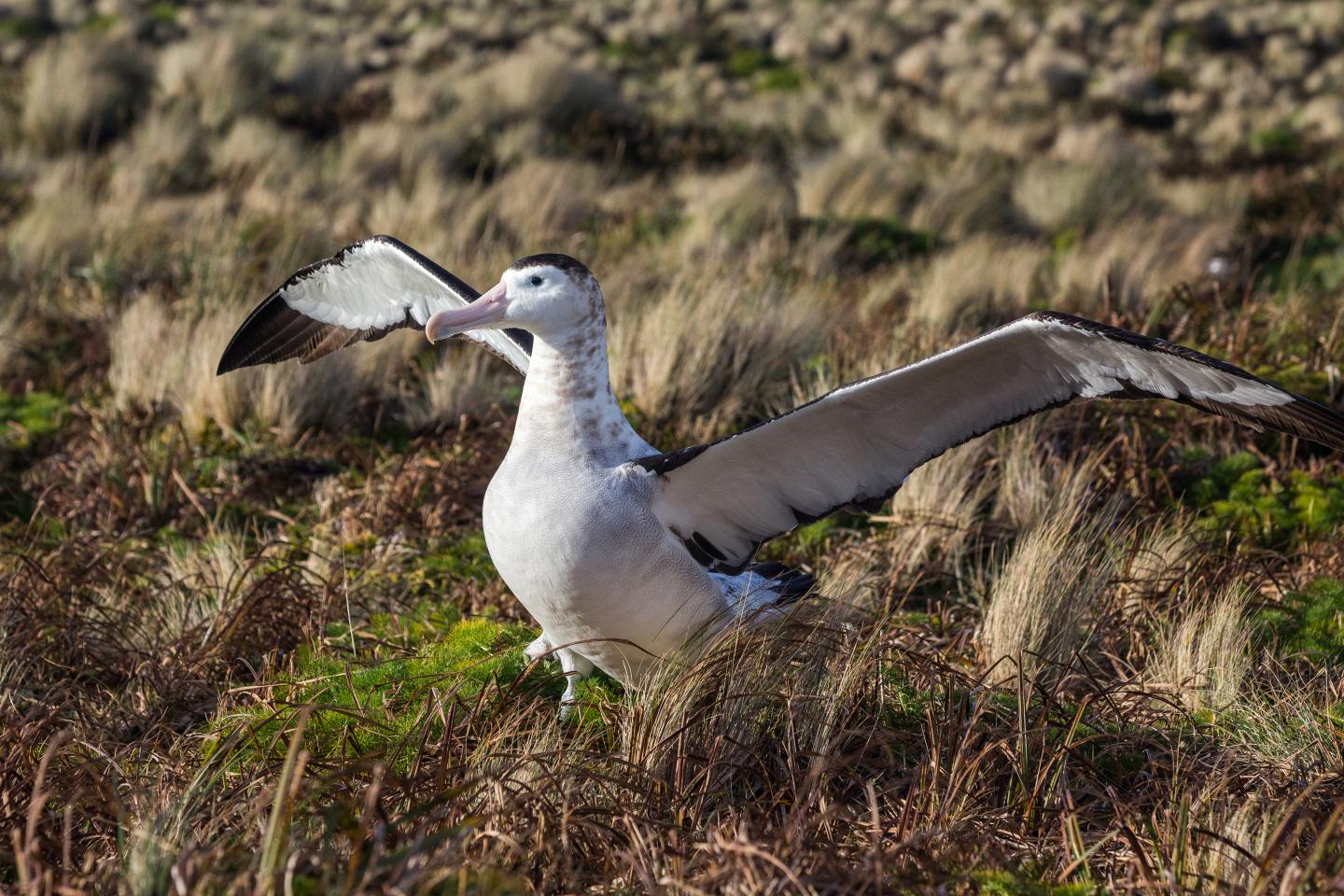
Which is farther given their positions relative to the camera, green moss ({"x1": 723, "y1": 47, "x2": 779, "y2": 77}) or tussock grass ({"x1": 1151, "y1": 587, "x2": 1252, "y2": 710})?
green moss ({"x1": 723, "y1": 47, "x2": 779, "y2": 77})

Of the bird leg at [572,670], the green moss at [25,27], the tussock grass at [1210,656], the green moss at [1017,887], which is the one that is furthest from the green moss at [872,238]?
the green moss at [25,27]

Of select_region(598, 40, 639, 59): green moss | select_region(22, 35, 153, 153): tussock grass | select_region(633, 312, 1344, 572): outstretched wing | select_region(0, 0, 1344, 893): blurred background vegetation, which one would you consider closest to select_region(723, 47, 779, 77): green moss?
select_region(598, 40, 639, 59): green moss

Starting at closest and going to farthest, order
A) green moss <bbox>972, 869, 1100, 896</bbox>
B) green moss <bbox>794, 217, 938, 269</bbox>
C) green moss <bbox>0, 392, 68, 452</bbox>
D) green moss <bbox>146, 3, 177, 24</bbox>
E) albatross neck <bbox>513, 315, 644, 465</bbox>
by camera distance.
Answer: green moss <bbox>972, 869, 1100, 896</bbox> → albatross neck <bbox>513, 315, 644, 465</bbox> → green moss <bbox>0, 392, 68, 452</bbox> → green moss <bbox>794, 217, 938, 269</bbox> → green moss <bbox>146, 3, 177, 24</bbox>

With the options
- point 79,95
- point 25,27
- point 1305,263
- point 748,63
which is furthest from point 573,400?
point 748,63

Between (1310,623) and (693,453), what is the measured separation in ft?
7.57

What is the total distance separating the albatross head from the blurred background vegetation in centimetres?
93

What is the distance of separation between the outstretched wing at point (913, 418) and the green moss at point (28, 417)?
3963 mm

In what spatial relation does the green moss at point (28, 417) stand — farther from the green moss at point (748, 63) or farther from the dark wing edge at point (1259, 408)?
the green moss at point (748, 63)

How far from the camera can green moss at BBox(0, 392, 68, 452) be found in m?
6.09

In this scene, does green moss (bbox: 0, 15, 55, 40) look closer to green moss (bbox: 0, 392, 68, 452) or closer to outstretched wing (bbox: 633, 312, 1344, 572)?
green moss (bbox: 0, 392, 68, 452)

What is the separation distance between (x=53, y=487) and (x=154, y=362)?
4.61 ft

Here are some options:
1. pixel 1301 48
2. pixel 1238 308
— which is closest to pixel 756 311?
pixel 1238 308

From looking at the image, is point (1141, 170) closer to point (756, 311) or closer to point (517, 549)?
point (756, 311)

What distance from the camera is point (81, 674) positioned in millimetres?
3908
